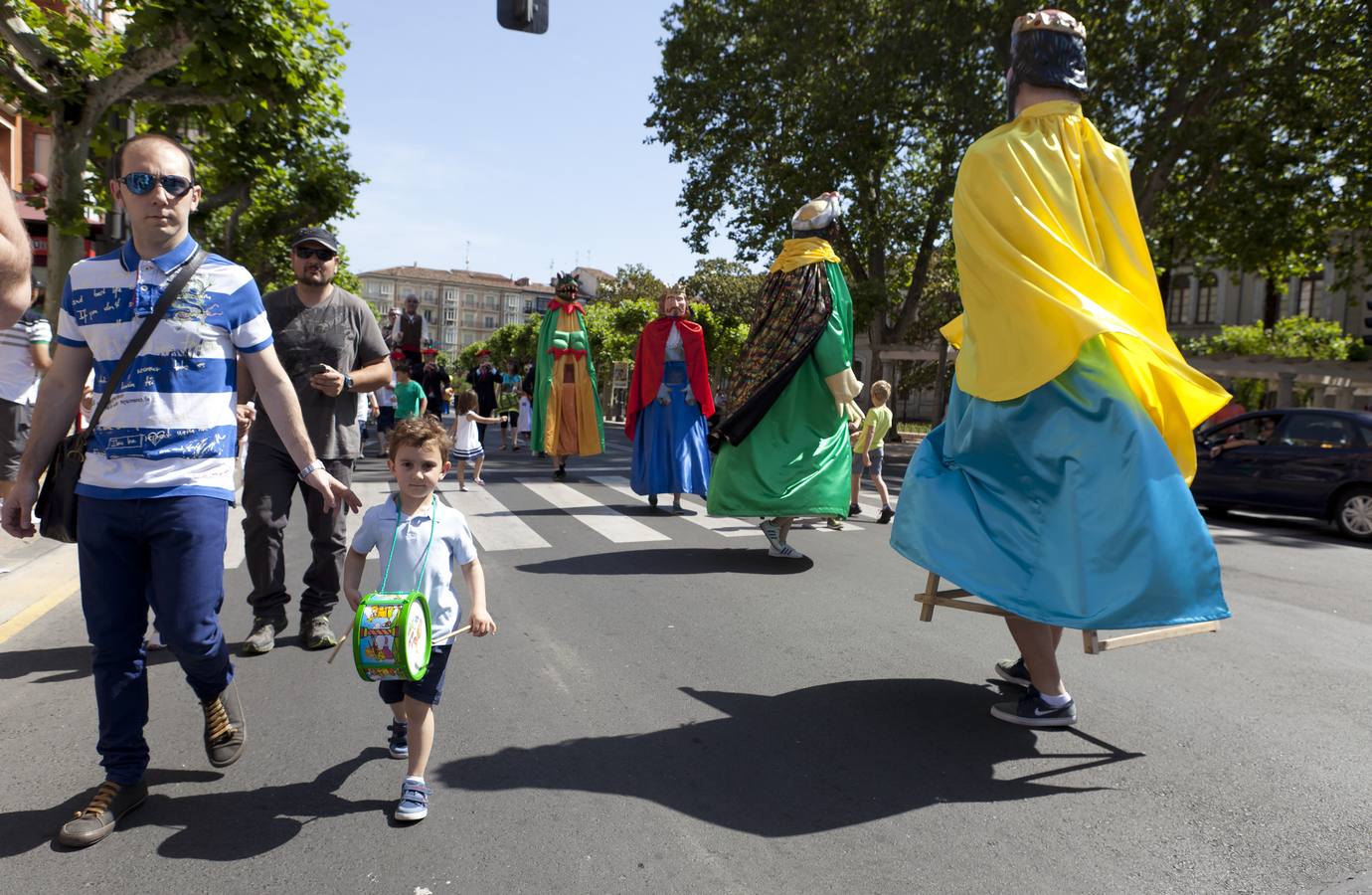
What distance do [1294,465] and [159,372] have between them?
40.0 ft

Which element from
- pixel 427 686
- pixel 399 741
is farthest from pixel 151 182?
pixel 399 741

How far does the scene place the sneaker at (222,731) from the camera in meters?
3.36

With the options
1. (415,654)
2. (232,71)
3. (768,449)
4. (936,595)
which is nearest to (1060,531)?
(936,595)

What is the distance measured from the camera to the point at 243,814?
309 cm

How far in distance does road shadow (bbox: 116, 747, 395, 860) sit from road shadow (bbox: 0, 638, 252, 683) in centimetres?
148

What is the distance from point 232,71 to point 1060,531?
10618 mm

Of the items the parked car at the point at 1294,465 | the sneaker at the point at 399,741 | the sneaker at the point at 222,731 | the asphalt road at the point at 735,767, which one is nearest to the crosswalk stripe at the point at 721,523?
the asphalt road at the point at 735,767

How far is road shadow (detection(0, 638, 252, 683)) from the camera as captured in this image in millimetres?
4531

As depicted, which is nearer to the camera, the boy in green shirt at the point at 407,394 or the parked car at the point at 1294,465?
the parked car at the point at 1294,465

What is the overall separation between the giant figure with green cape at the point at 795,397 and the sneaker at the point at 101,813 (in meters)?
4.72

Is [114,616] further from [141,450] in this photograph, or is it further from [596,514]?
[596,514]

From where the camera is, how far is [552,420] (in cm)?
1373

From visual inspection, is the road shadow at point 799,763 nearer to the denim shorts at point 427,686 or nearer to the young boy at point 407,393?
the denim shorts at point 427,686

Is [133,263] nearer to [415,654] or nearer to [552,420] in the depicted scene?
[415,654]
